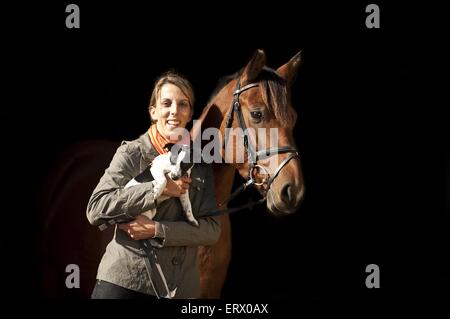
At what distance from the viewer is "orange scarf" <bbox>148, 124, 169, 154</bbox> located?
4.14 meters

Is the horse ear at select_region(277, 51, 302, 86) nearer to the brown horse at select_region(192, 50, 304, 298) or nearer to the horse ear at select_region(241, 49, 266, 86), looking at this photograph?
the brown horse at select_region(192, 50, 304, 298)

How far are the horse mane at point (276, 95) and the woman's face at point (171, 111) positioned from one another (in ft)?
1.77

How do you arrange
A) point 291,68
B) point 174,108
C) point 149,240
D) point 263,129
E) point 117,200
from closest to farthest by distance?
point 117,200
point 149,240
point 174,108
point 263,129
point 291,68

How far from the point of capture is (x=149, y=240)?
3.91 meters

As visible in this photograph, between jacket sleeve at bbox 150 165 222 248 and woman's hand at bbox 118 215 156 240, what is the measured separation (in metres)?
0.04

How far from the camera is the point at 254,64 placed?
4.38m

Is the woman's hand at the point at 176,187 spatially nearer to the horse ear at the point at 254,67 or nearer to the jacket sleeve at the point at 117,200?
the jacket sleeve at the point at 117,200

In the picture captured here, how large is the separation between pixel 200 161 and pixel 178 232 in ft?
1.97

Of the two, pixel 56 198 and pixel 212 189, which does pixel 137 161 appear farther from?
pixel 56 198

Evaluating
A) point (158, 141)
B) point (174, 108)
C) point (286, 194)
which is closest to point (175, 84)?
point (174, 108)

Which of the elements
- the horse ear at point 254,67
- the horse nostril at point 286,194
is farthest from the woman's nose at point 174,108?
Result: the horse nostril at point 286,194

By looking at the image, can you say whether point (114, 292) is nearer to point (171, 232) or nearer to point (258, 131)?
point (171, 232)

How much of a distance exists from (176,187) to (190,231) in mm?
262

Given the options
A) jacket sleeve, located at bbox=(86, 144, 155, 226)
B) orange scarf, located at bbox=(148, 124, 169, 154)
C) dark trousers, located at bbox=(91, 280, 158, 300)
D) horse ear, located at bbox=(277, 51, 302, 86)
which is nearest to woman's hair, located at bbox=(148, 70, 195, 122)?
orange scarf, located at bbox=(148, 124, 169, 154)
